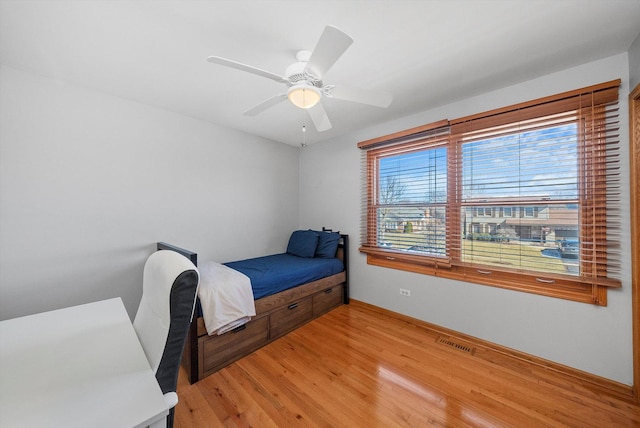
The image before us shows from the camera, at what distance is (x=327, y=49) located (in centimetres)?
127

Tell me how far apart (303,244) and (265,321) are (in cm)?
134

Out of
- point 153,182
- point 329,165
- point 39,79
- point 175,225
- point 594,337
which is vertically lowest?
point 594,337

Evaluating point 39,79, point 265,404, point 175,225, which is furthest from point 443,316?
point 39,79

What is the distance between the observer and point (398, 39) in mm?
1570

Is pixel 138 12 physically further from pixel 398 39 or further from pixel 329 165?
pixel 329 165

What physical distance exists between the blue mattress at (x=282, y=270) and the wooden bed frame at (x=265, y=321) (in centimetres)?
7

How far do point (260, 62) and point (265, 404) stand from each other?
2457 millimetres

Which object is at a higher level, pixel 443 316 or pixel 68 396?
pixel 68 396

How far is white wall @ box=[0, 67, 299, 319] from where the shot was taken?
73.2 inches

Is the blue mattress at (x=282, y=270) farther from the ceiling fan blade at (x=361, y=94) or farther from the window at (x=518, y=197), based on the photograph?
the ceiling fan blade at (x=361, y=94)

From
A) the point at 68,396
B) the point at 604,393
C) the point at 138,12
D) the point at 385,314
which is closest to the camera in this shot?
the point at 68,396

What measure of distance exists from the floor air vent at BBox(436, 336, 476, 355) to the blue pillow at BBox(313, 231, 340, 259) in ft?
5.06

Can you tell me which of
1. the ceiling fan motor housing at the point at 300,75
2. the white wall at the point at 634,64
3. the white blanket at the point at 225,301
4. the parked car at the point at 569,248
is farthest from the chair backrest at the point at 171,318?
the white wall at the point at 634,64

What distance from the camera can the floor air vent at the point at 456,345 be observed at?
2.24 m
